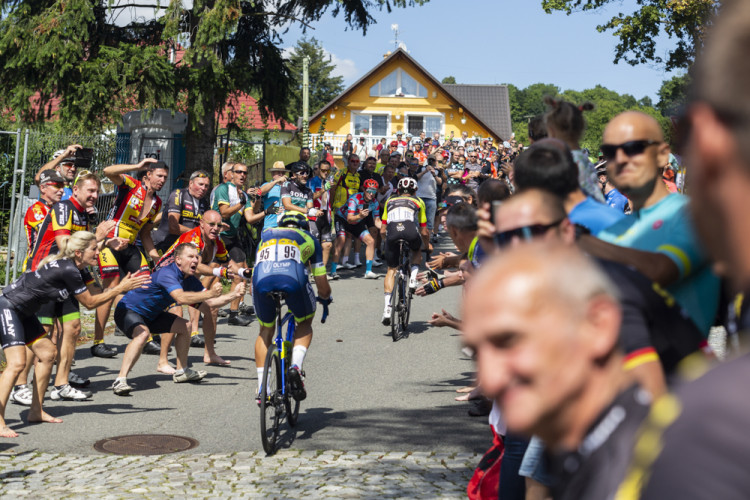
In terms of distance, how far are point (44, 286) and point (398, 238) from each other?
20.0 ft

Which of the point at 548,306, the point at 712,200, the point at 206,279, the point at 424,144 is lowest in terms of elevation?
the point at 206,279

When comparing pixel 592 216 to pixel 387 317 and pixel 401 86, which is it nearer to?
pixel 387 317

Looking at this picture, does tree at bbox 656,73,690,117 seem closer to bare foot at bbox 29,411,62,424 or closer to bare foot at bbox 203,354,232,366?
bare foot at bbox 29,411,62,424

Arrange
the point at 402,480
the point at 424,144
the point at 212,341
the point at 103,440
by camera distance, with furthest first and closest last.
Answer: the point at 424,144
the point at 212,341
the point at 103,440
the point at 402,480

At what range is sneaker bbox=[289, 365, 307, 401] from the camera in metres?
7.73

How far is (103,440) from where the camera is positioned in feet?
24.9

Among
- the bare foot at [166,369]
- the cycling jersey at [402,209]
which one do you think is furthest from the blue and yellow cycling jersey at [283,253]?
the cycling jersey at [402,209]

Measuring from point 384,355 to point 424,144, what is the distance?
2455cm

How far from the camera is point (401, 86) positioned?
222 ft

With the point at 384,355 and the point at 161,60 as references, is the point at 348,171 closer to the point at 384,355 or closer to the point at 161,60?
the point at 161,60

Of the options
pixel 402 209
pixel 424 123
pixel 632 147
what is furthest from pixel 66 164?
pixel 424 123

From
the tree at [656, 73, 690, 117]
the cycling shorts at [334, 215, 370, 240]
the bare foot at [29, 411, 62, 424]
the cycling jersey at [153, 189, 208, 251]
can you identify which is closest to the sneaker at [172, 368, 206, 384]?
the bare foot at [29, 411, 62, 424]

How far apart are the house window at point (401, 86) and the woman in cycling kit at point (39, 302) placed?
60.6 m

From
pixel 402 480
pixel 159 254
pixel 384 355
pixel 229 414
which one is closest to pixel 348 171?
pixel 159 254
